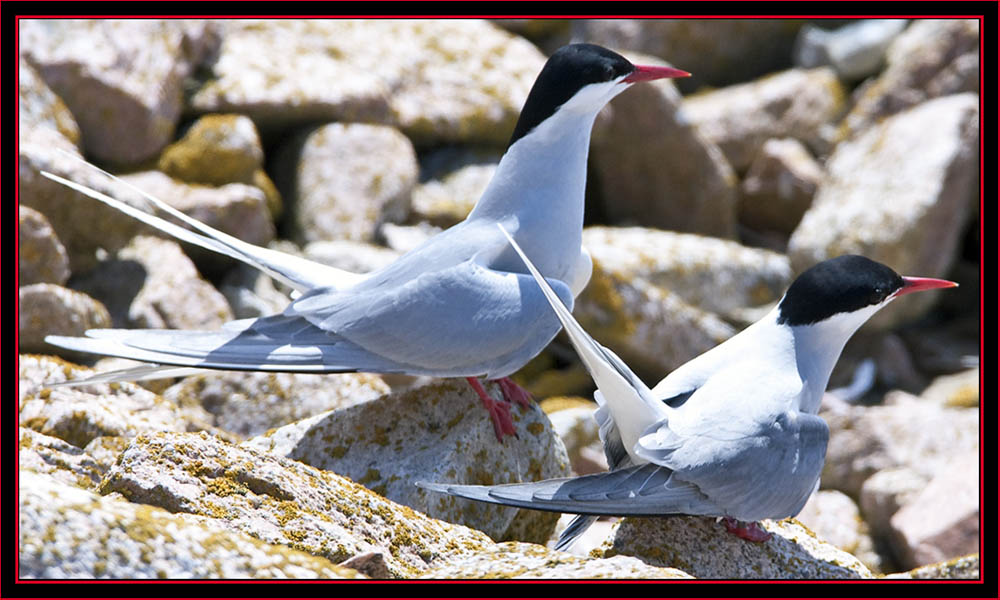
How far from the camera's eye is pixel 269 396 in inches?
233

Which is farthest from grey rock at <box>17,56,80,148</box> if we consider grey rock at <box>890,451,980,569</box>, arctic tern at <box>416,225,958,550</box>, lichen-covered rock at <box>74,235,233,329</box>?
grey rock at <box>890,451,980,569</box>

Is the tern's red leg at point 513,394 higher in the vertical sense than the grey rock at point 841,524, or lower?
higher

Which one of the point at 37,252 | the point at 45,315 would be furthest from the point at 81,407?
the point at 37,252

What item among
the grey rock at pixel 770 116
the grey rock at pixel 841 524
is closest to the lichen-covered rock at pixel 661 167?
the grey rock at pixel 770 116

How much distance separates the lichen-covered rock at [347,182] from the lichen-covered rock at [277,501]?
5.26m

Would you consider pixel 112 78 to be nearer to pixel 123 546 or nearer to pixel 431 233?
pixel 431 233

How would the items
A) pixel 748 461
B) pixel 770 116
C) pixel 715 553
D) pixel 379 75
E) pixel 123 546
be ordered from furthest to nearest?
pixel 770 116 < pixel 379 75 < pixel 715 553 < pixel 748 461 < pixel 123 546

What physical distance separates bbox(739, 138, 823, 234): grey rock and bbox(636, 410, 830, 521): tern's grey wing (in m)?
8.16

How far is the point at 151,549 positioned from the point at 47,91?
6.13 m

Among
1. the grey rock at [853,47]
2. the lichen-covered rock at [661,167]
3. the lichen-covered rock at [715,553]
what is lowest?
the lichen-covered rock at [661,167]

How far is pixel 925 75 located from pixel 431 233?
18.9 ft

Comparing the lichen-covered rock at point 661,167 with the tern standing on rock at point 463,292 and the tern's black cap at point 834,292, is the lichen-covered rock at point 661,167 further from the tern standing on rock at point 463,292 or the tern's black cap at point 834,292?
the tern's black cap at point 834,292

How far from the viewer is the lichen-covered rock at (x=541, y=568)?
3.30m

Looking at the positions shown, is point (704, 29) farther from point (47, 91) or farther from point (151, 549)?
point (151, 549)
